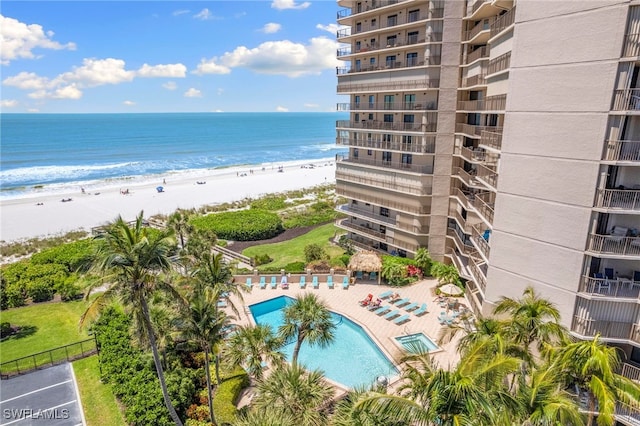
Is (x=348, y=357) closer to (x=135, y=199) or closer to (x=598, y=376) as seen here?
(x=598, y=376)

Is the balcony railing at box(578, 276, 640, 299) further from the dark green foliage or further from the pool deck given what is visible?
the dark green foliage

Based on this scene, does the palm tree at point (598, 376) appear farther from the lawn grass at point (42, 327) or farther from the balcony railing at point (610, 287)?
the lawn grass at point (42, 327)

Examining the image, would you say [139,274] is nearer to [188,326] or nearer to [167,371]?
[188,326]

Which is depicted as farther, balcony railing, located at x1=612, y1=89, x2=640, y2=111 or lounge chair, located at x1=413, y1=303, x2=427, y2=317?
lounge chair, located at x1=413, y1=303, x2=427, y2=317

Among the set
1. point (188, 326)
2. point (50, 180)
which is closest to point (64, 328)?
point (188, 326)

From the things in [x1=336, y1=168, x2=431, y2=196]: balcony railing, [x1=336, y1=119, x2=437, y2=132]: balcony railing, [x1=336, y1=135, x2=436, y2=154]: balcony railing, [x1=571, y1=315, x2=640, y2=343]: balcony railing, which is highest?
[x1=336, y1=119, x2=437, y2=132]: balcony railing

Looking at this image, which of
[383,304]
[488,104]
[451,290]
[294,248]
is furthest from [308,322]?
[294,248]

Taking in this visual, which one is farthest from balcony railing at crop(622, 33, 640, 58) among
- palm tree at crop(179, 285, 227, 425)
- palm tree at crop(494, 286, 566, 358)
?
palm tree at crop(179, 285, 227, 425)

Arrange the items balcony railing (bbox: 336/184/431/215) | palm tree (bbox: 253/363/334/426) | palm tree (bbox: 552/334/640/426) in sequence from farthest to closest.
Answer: balcony railing (bbox: 336/184/431/215), palm tree (bbox: 253/363/334/426), palm tree (bbox: 552/334/640/426)
